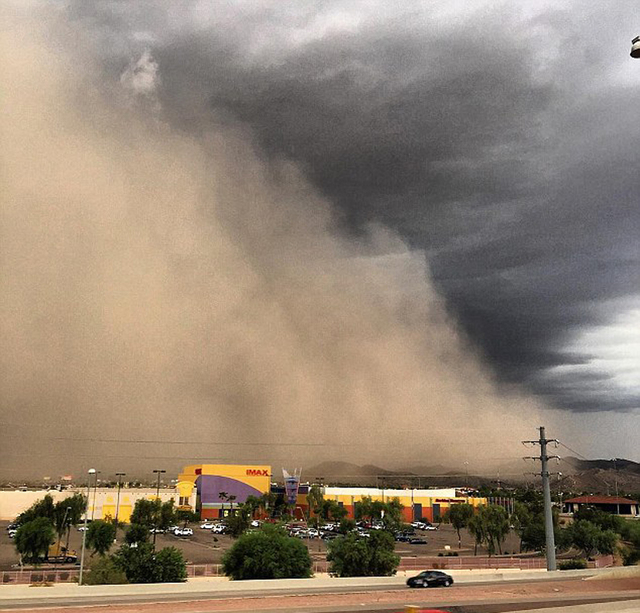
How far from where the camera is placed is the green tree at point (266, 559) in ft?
168

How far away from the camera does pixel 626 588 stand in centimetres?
4606

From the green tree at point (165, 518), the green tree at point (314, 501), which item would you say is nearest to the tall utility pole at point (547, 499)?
the green tree at point (165, 518)

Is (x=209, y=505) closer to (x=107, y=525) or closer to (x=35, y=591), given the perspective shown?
(x=107, y=525)

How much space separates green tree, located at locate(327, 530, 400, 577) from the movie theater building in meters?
116

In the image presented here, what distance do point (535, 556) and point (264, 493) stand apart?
3764 inches

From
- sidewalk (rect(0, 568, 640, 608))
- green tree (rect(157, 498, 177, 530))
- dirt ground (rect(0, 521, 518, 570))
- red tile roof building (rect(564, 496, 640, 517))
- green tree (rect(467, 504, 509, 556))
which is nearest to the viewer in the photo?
sidewalk (rect(0, 568, 640, 608))

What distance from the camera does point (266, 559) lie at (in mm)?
51406

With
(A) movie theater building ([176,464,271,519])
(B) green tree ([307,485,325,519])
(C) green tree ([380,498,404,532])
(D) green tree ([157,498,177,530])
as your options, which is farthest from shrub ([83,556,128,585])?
(A) movie theater building ([176,464,271,519])

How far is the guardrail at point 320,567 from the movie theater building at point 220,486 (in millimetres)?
96484

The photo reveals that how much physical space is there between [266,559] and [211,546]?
5609 cm

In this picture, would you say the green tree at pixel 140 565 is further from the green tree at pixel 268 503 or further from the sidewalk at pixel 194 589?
the green tree at pixel 268 503

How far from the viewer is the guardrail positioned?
58.1 metres

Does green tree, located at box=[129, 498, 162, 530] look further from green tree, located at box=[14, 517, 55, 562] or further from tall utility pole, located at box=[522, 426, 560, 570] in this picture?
tall utility pole, located at box=[522, 426, 560, 570]

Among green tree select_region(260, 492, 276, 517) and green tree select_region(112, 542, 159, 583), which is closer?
green tree select_region(112, 542, 159, 583)
